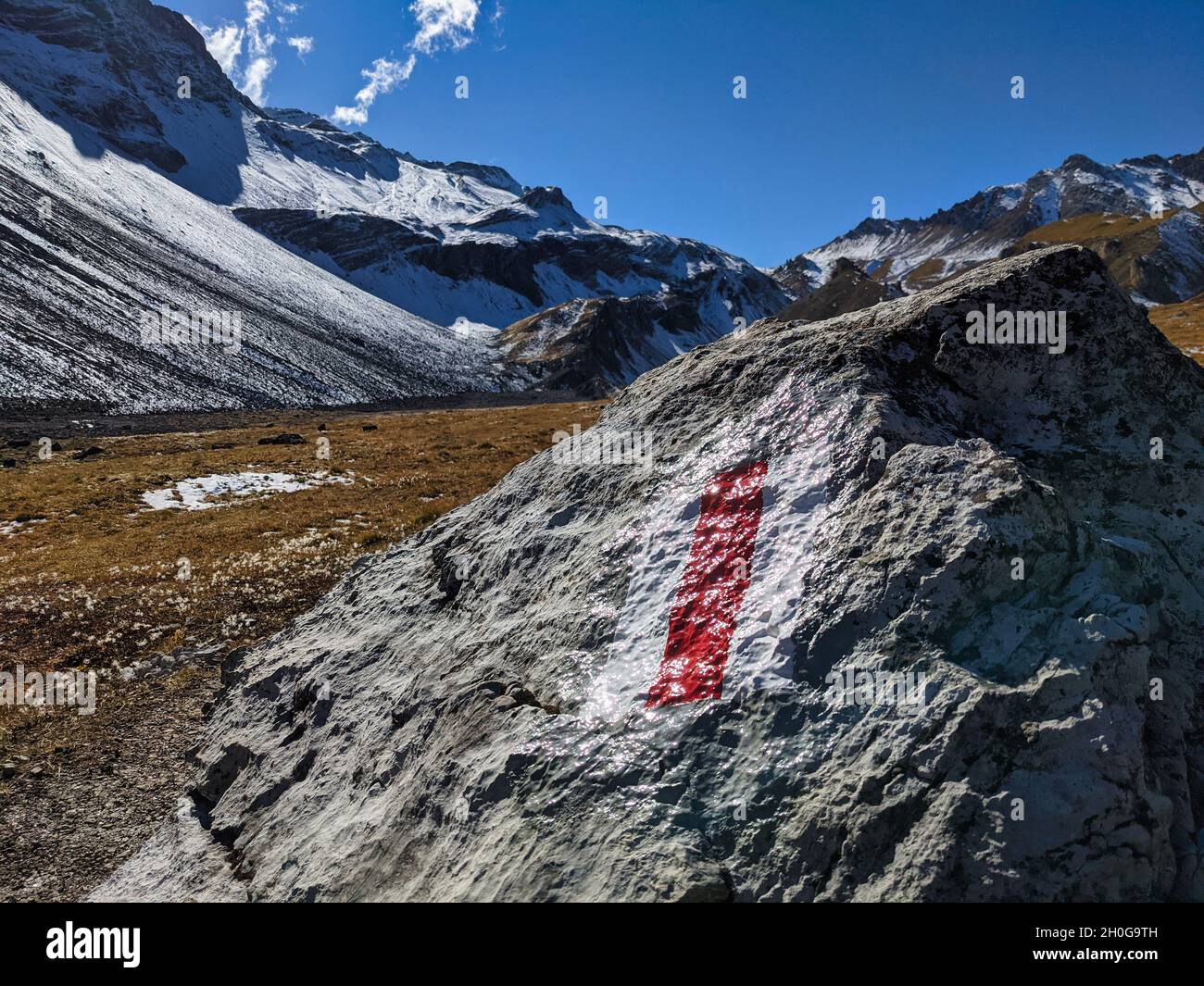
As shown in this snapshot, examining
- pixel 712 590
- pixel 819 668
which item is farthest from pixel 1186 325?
pixel 819 668

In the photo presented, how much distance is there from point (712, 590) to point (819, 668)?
1.63m

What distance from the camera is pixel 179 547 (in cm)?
A: 2691

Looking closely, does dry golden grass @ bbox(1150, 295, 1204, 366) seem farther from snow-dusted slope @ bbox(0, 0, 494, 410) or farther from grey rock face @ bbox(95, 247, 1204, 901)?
snow-dusted slope @ bbox(0, 0, 494, 410)

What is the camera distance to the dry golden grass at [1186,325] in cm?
5603

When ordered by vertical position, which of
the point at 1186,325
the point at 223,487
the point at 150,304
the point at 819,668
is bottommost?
the point at 819,668

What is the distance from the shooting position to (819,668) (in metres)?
6.40

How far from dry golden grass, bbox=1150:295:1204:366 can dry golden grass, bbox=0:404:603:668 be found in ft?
171

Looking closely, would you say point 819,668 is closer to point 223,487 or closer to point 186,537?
point 186,537

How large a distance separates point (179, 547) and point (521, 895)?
26512mm

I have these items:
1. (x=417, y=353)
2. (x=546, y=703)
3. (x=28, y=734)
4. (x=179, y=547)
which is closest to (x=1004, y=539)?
(x=546, y=703)

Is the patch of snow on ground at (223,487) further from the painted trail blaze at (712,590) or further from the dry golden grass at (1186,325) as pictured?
the dry golden grass at (1186,325)

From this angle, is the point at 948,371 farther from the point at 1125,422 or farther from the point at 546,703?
the point at 546,703

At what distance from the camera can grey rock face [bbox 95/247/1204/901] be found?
5.30 metres

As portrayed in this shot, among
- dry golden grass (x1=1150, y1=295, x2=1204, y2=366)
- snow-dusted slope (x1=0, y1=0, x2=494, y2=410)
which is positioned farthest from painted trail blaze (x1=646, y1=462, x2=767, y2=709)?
snow-dusted slope (x1=0, y1=0, x2=494, y2=410)
